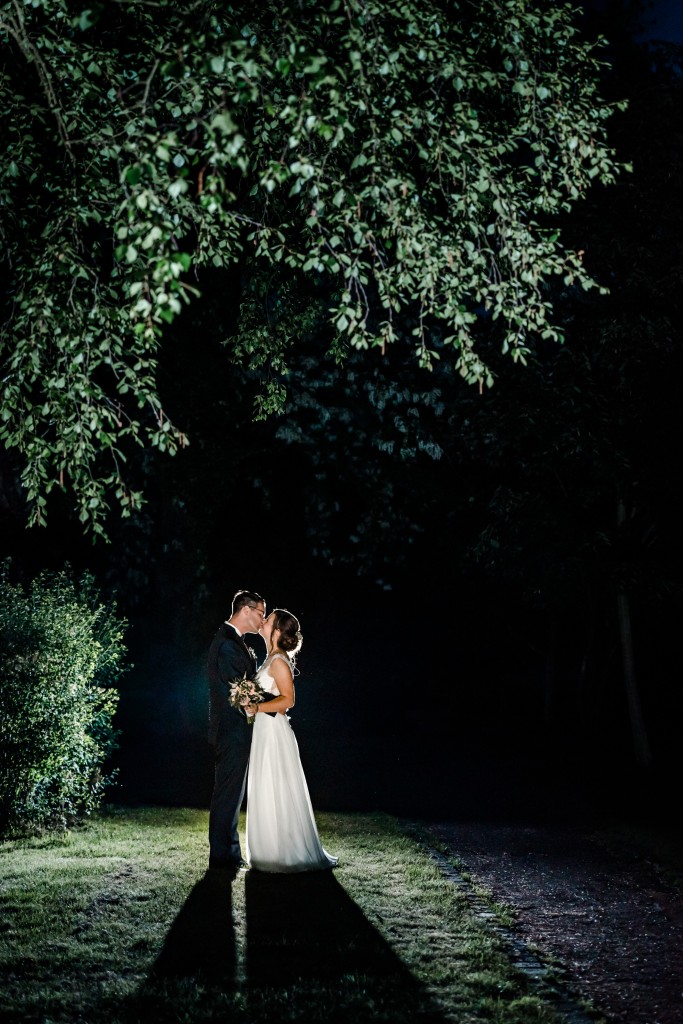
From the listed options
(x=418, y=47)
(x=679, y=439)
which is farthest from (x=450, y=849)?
(x=418, y=47)

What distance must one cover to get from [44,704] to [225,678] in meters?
2.82

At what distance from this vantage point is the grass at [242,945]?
17.1 ft

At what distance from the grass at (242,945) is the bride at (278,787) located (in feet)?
0.61

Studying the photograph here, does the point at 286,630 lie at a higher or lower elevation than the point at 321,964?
higher

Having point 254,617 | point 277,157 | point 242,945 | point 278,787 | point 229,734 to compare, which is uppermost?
point 277,157

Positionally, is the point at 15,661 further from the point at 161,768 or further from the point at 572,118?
the point at 572,118

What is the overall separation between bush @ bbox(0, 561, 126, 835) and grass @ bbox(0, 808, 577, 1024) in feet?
3.54

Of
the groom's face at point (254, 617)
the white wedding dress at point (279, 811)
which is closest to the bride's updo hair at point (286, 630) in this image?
the groom's face at point (254, 617)

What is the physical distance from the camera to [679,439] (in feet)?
42.4

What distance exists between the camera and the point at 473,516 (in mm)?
17578

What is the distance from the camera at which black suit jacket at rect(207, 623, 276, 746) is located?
27.2 feet

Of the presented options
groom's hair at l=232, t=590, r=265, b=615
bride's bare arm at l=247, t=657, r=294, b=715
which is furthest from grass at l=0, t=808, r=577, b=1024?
groom's hair at l=232, t=590, r=265, b=615

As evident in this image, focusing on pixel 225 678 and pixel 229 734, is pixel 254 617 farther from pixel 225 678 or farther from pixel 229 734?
pixel 229 734

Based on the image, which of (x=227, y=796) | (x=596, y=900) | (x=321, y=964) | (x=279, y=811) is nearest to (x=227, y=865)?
(x=227, y=796)
